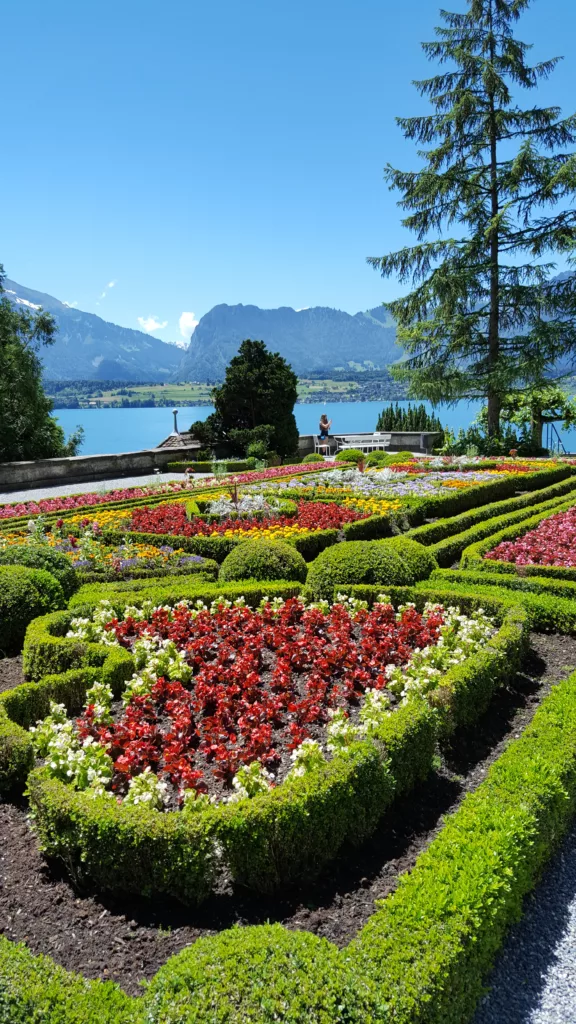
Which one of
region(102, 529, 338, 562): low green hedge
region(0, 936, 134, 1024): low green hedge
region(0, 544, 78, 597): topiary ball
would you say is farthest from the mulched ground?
region(102, 529, 338, 562): low green hedge

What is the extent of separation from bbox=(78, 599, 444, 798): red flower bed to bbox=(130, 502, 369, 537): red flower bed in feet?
12.4

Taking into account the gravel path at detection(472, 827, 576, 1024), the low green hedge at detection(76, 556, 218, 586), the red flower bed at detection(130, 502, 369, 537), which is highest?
the red flower bed at detection(130, 502, 369, 537)

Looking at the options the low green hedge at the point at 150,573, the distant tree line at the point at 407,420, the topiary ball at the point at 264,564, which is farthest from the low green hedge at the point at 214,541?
the distant tree line at the point at 407,420

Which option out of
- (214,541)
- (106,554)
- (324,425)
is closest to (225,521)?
(214,541)

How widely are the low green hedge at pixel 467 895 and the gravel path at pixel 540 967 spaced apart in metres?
0.08

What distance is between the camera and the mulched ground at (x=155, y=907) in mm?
2760

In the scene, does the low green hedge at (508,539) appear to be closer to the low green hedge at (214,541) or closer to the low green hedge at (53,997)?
the low green hedge at (214,541)

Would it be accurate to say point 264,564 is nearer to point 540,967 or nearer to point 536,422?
point 540,967

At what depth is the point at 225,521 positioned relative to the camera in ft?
35.3

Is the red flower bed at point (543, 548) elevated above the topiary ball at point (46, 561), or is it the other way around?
the topiary ball at point (46, 561)

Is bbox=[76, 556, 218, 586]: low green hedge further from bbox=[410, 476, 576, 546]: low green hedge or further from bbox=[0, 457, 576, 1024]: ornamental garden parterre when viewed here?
bbox=[410, 476, 576, 546]: low green hedge

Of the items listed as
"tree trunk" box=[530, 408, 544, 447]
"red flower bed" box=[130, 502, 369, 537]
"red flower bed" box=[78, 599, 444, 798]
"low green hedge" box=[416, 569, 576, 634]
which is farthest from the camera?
"tree trunk" box=[530, 408, 544, 447]

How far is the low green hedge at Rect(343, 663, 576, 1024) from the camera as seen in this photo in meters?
2.33

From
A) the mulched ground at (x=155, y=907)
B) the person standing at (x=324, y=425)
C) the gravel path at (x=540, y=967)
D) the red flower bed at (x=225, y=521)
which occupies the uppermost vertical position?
the person standing at (x=324, y=425)
